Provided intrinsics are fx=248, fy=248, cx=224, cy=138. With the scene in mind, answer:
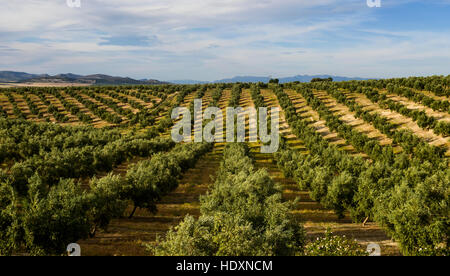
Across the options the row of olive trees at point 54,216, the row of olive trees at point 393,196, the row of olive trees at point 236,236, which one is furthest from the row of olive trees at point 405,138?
the row of olive trees at point 54,216

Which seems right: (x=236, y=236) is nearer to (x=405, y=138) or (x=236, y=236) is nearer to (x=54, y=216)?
(x=54, y=216)

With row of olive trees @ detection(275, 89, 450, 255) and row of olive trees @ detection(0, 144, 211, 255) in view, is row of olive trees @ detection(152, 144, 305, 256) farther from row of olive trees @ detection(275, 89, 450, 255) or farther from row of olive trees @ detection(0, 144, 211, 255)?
row of olive trees @ detection(0, 144, 211, 255)

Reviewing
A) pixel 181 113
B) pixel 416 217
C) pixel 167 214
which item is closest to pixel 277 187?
pixel 416 217

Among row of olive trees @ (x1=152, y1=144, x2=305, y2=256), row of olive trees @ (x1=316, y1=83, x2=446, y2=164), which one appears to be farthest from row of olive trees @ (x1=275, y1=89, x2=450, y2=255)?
row of olive trees @ (x1=152, y1=144, x2=305, y2=256)

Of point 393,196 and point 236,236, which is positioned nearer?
point 236,236

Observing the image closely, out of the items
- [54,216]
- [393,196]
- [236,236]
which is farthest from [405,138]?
[54,216]

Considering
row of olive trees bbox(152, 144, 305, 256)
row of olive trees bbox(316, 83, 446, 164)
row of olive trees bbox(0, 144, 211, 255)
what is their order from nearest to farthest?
1. row of olive trees bbox(152, 144, 305, 256)
2. row of olive trees bbox(0, 144, 211, 255)
3. row of olive trees bbox(316, 83, 446, 164)

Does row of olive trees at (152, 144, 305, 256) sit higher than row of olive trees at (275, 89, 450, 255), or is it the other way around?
row of olive trees at (152, 144, 305, 256)

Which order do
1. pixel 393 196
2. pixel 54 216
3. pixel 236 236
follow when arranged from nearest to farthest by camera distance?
pixel 236 236 → pixel 54 216 → pixel 393 196

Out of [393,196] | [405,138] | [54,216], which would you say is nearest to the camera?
[54,216]

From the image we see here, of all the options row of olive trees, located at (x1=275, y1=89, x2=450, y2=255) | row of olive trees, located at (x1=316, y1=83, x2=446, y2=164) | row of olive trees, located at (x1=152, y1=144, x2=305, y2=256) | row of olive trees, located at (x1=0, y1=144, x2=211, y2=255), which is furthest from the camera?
row of olive trees, located at (x1=316, y1=83, x2=446, y2=164)

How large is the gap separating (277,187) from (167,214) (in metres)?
18.5

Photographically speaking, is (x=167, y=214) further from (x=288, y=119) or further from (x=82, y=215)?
(x=288, y=119)
